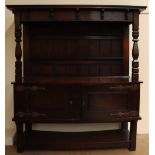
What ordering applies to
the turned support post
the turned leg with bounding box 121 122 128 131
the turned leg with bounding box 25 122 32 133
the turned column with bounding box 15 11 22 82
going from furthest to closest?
1. the turned leg with bounding box 121 122 128 131
2. the turned leg with bounding box 25 122 32 133
3. the turned support post
4. the turned column with bounding box 15 11 22 82

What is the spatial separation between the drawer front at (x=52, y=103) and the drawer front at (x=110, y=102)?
0.40 feet

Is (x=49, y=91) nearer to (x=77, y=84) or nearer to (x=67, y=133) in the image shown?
(x=77, y=84)

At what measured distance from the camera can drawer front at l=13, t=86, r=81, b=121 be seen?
2674 mm

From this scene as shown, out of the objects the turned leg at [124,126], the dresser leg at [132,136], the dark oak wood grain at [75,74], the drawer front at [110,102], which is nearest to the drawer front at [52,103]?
the dark oak wood grain at [75,74]

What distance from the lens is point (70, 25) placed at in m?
3.12

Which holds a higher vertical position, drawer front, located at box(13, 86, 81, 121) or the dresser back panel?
the dresser back panel

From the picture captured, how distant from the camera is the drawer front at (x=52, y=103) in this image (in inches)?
105

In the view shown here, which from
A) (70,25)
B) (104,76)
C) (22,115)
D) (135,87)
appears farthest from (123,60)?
(22,115)

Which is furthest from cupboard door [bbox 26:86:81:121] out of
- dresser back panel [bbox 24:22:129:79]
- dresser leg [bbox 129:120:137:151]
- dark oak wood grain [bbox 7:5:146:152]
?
dresser leg [bbox 129:120:137:151]

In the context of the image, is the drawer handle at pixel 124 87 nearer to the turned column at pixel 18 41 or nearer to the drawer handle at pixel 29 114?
the drawer handle at pixel 29 114

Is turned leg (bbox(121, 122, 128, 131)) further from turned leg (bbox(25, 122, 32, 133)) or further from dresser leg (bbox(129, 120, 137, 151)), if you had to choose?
turned leg (bbox(25, 122, 32, 133))

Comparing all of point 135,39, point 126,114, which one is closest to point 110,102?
point 126,114

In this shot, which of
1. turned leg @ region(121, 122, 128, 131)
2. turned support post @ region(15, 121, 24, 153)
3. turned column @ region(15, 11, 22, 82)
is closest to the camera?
turned column @ region(15, 11, 22, 82)

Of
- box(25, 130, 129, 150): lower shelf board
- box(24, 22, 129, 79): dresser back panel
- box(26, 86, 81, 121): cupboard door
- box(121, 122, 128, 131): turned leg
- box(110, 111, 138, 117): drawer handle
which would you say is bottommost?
box(25, 130, 129, 150): lower shelf board
